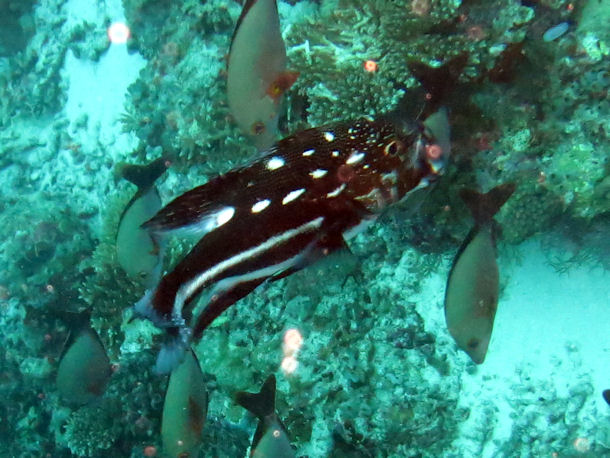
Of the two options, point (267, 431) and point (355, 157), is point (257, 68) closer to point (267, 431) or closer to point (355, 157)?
point (355, 157)

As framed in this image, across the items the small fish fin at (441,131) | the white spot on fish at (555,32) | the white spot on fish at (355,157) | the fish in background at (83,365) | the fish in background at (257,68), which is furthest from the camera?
the fish in background at (83,365)

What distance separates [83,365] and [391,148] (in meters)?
3.44

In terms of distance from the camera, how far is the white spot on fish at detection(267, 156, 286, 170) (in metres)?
1.84

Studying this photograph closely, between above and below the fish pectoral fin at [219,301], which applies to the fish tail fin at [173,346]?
below

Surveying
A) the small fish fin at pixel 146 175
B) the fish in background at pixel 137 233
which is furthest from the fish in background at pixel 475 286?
the small fish fin at pixel 146 175

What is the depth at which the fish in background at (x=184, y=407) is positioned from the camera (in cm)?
329

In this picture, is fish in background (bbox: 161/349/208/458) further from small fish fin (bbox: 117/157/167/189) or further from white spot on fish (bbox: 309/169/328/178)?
white spot on fish (bbox: 309/169/328/178)

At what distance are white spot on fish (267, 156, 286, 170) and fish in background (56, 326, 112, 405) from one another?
3.03m

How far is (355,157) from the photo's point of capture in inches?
74.9

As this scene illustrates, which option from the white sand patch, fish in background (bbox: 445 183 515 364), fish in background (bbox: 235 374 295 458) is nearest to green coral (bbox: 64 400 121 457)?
fish in background (bbox: 235 374 295 458)

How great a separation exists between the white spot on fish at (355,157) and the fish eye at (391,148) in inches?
3.9

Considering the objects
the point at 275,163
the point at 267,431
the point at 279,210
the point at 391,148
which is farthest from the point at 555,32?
the point at 267,431

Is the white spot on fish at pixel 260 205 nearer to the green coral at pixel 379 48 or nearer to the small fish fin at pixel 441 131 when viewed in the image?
the small fish fin at pixel 441 131

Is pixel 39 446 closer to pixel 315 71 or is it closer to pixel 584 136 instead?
pixel 315 71
